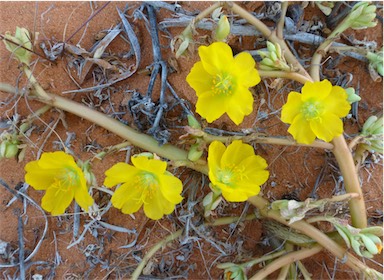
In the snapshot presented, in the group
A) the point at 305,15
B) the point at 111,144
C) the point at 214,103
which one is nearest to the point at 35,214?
the point at 111,144

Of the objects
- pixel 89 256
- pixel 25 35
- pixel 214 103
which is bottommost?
pixel 89 256

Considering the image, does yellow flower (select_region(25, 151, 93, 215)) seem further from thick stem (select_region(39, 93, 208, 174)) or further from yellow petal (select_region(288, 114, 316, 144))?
yellow petal (select_region(288, 114, 316, 144))

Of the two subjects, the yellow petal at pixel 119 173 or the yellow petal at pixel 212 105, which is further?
the yellow petal at pixel 212 105

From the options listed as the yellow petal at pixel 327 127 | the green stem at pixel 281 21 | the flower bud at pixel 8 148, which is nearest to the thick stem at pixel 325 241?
the yellow petal at pixel 327 127

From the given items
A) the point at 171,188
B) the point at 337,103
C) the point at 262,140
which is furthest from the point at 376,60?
the point at 171,188

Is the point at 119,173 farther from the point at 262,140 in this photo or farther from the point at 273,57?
the point at 273,57

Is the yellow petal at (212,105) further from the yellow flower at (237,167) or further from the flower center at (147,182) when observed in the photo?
the flower center at (147,182)

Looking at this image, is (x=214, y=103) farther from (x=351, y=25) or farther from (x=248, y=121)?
(x=351, y=25)
